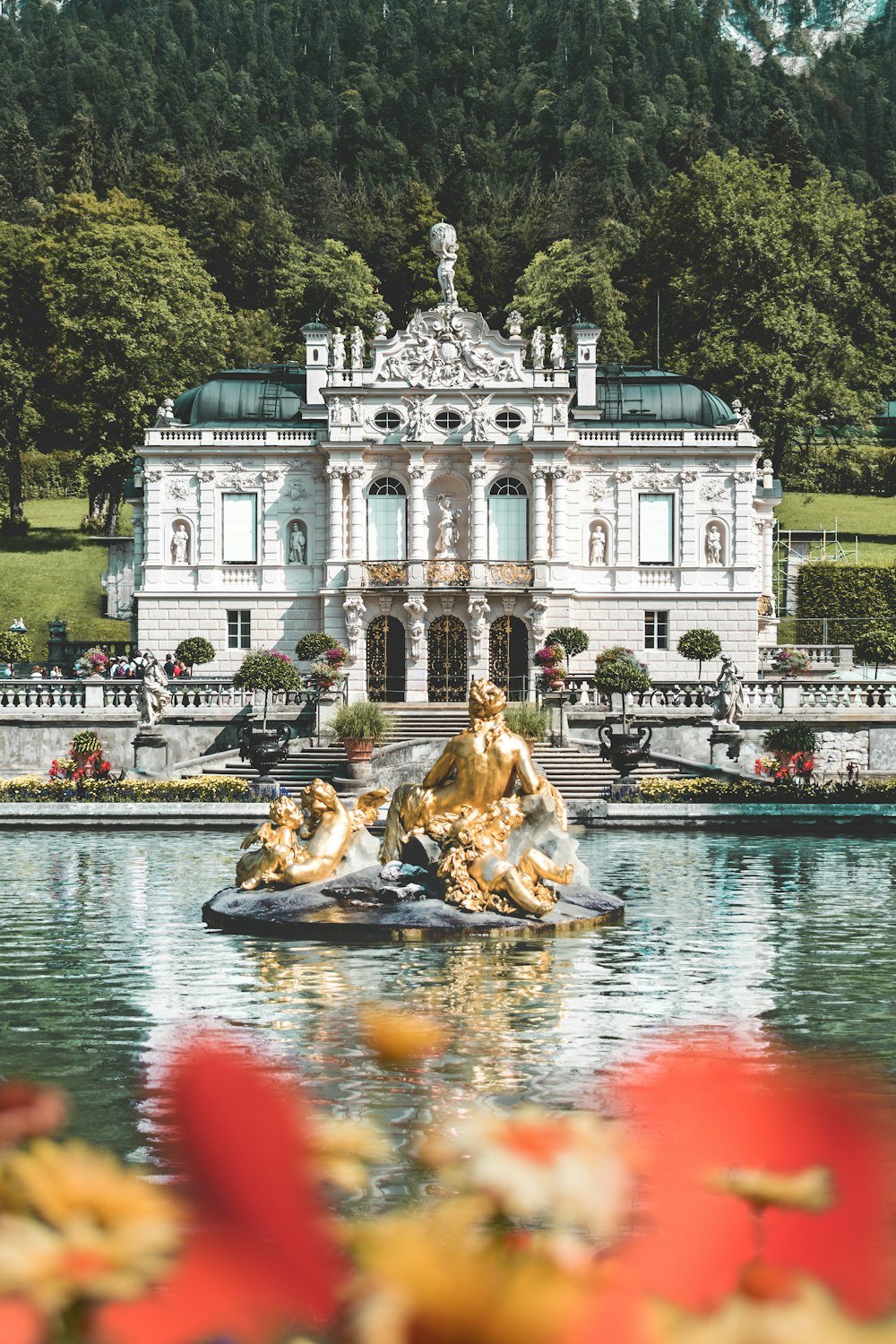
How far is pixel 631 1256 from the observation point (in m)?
1.44

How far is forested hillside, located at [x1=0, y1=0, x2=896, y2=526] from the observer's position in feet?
230

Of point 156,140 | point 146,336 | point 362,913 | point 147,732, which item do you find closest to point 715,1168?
point 362,913

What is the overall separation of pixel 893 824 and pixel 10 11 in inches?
6934

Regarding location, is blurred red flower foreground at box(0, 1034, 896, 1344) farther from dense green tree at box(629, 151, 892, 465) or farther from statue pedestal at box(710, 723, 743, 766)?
dense green tree at box(629, 151, 892, 465)

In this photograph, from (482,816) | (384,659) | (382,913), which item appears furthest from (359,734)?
(382,913)

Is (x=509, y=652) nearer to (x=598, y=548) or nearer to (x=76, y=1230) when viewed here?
(x=598, y=548)

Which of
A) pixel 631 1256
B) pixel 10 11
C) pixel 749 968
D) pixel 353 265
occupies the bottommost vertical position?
pixel 749 968

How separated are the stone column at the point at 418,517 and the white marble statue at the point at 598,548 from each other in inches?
204

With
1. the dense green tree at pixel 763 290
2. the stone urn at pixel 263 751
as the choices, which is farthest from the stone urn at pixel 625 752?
the dense green tree at pixel 763 290

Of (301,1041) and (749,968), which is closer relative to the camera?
(301,1041)

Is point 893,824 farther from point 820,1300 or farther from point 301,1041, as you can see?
point 820,1300

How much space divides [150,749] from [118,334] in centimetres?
3108

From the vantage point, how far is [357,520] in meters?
52.8

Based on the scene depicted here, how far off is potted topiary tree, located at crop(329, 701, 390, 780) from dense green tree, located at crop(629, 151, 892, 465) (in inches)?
1256
